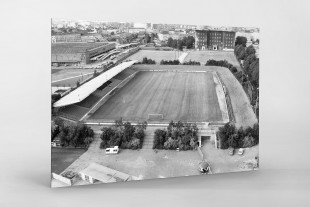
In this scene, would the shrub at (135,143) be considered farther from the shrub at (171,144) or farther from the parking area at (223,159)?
the parking area at (223,159)

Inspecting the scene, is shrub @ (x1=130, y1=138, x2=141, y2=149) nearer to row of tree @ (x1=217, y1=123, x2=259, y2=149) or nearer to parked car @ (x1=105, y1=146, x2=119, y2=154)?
parked car @ (x1=105, y1=146, x2=119, y2=154)

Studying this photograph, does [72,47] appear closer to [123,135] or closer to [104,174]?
[123,135]

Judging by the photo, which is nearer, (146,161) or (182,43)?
(146,161)

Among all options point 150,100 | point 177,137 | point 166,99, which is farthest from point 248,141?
point 150,100

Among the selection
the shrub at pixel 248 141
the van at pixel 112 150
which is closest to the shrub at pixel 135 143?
the van at pixel 112 150

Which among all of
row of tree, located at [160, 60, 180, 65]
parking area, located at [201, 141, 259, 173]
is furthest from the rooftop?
row of tree, located at [160, 60, 180, 65]
